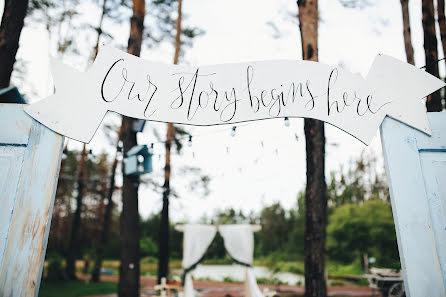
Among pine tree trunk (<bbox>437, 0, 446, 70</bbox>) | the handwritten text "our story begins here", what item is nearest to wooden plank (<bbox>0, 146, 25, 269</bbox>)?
the handwritten text "our story begins here"

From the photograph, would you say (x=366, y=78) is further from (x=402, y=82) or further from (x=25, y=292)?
(x=25, y=292)

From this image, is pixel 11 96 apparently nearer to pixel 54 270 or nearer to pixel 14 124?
pixel 14 124

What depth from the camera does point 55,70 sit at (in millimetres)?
2525

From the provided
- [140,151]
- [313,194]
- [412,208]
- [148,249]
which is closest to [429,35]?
[313,194]

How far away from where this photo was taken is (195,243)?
646 centimetres

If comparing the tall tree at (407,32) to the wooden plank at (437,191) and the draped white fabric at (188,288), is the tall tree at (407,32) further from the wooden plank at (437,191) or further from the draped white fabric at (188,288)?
the draped white fabric at (188,288)

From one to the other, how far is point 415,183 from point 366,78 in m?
1.01

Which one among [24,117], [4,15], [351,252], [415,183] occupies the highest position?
[4,15]

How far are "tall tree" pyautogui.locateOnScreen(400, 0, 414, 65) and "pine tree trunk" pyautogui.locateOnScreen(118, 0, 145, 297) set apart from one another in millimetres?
5842

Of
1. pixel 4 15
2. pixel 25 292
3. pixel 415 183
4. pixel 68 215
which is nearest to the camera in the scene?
pixel 25 292

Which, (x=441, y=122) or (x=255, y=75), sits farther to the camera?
(x=255, y=75)

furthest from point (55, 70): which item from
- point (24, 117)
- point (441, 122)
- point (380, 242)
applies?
point (380, 242)

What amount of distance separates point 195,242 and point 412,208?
4.87 m

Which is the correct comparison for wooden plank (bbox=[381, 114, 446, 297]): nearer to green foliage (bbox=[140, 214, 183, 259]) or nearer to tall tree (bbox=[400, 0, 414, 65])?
tall tree (bbox=[400, 0, 414, 65])
